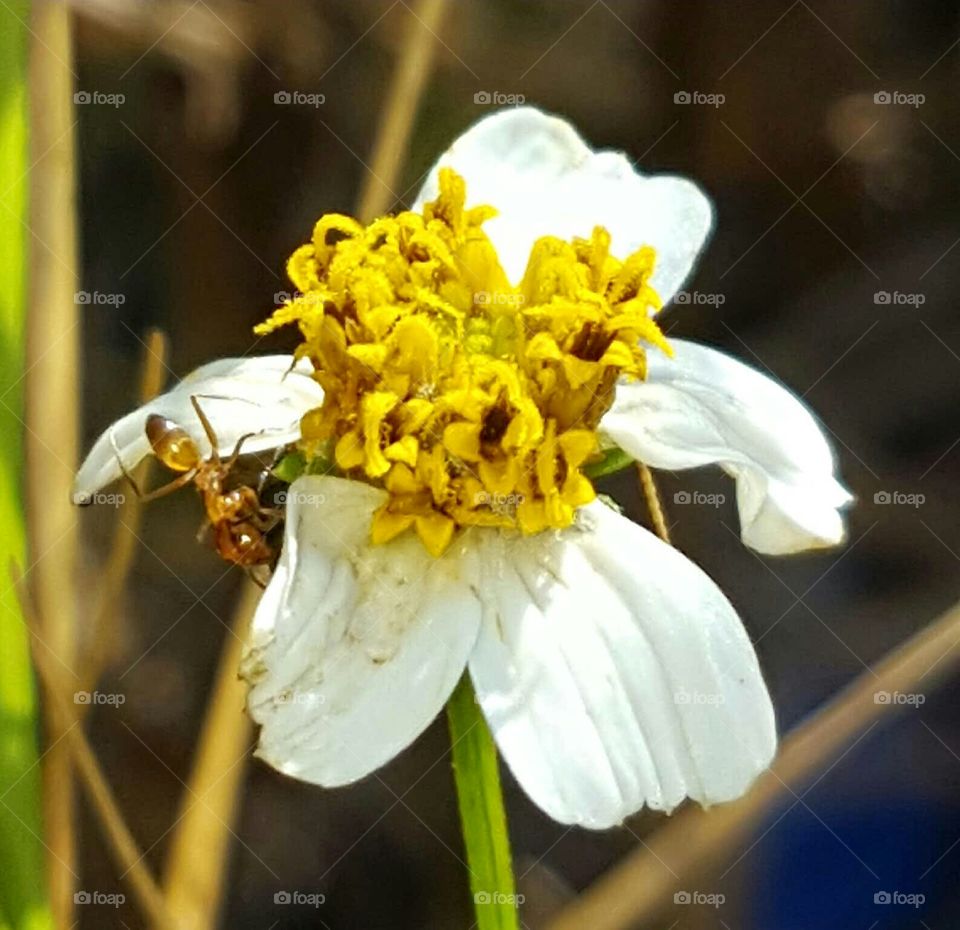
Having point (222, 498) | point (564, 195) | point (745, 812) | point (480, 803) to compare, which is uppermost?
point (564, 195)

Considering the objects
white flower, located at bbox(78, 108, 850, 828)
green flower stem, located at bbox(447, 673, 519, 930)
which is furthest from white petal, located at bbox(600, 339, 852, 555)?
green flower stem, located at bbox(447, 673, 519, 930)

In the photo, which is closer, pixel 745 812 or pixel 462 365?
pixel 462 365

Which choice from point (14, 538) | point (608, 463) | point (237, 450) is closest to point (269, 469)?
point (237, 450)

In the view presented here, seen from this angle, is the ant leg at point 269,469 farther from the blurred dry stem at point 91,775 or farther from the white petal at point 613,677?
the blurred dry stem at point 91,775

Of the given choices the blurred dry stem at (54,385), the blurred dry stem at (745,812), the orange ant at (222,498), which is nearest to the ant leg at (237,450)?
the orange ant at (222,498)

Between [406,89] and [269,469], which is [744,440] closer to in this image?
[269,469]

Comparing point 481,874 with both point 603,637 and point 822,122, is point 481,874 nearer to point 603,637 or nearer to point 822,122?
point 603,637

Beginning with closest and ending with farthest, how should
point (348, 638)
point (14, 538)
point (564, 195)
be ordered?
1. point (348, 638)
2. point (564, 195)
3. point (14, 538)

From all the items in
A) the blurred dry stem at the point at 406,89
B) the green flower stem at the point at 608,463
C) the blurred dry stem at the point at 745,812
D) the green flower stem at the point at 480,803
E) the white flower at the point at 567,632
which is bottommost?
the blurred dry stem at the point at 745,812
